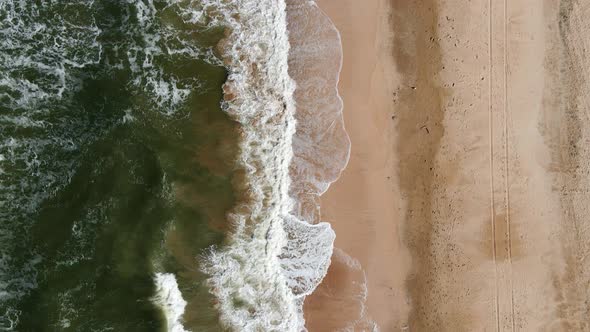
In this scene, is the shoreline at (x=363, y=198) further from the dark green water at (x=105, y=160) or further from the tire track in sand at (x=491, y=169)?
the dark green water at (x=105, y=160)

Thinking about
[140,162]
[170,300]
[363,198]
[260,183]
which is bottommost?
[170,300]

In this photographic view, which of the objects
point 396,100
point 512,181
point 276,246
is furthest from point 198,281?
point 512,181

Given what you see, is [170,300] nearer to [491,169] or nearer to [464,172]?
[464,172]

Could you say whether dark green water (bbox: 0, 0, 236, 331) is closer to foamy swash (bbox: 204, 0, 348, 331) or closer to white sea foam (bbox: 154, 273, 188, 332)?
white sea foam (bbox: 154, 273, 188, 332)

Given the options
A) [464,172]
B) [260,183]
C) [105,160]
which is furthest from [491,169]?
[105,160]

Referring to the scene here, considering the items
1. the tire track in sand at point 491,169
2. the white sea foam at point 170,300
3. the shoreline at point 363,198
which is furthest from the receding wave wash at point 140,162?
the tire track in sand at point 491,169

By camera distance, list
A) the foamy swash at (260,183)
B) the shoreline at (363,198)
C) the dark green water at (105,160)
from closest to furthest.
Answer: the dark green water at (105,160), the foamy swash at (260,183), the shoreline at (363,198)
